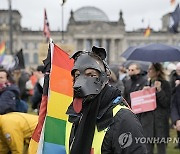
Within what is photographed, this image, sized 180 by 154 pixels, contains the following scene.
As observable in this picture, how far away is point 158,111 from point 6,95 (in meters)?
2.50

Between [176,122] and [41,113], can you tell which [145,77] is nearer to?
[176,122]

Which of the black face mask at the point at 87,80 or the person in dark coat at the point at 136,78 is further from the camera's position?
the person in dark coat at the point at 136,78

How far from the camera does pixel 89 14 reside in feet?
316

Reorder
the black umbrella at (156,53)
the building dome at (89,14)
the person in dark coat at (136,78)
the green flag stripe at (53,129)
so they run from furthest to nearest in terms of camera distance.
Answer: the building dome at (89,14), the person in dark coat at (136,78), the black umbrella at (156,53), the green flag stripe at (53,129)

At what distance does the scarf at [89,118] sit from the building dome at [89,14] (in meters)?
92.3

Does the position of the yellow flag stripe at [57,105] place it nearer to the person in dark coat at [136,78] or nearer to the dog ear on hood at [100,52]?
the dog ear on hood at [100,52]

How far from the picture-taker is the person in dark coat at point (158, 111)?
6.21 m

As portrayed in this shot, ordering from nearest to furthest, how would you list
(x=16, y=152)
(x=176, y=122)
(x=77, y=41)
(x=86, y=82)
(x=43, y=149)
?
(x=86, y=82)
(x=43, y=149)
(x=16, y=152)
(x=176, y=122)
(x=77, y=41)

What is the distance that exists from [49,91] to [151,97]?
10.7ft

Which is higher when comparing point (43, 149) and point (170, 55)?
point (170, 55)

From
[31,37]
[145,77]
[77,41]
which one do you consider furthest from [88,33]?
[145,77]

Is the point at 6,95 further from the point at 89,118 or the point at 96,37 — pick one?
the point at 96,37

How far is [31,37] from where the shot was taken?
285 feet

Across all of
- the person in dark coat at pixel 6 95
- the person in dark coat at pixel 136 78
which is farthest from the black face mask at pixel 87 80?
the person in dark coat at pixel 136 78
